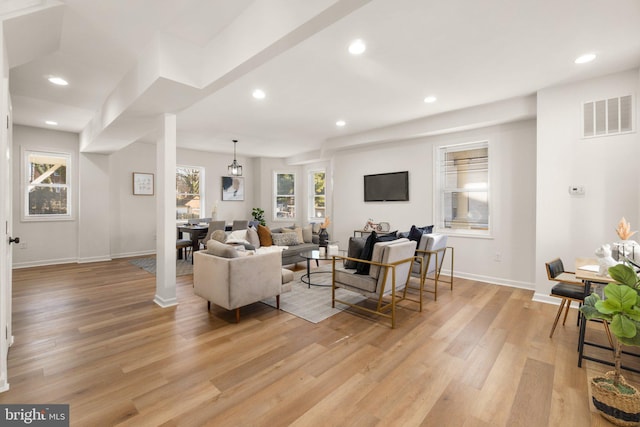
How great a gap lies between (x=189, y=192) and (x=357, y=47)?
624cm

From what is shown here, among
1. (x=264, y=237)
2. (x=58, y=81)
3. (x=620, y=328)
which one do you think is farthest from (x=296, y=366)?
(x=58, y=81)

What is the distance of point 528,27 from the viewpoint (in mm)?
2381

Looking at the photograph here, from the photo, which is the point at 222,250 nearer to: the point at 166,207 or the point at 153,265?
the point at 166,207

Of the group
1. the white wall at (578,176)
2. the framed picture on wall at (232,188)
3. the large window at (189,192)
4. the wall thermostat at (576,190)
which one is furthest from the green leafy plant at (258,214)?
the wall thermostat at (576,190)

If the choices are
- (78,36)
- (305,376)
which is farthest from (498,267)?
(78,36)

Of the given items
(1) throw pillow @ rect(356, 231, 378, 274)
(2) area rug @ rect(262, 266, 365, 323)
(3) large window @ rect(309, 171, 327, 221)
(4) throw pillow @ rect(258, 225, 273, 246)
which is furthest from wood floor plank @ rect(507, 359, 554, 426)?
(3) large window @ rect(309, 171, 327, 221)

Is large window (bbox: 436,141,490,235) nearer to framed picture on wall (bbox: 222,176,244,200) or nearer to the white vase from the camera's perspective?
the white vase

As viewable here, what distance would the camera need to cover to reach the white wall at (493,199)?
4305mm

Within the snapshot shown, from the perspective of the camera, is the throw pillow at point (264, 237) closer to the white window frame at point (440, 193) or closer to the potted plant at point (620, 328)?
the white window frame at point (440, 193)

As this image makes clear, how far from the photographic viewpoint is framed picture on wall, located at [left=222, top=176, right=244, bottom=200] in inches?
321

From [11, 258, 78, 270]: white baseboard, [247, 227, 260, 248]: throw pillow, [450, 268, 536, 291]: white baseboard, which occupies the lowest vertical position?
[450, 268, 536, 291]: white baseboard

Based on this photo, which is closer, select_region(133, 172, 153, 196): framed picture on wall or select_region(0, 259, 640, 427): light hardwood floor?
select_region(0, 259, 640, 427): light hardwood floor

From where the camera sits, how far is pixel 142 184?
6973mm

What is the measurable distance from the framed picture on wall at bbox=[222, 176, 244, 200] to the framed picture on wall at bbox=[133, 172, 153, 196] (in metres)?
1.76
